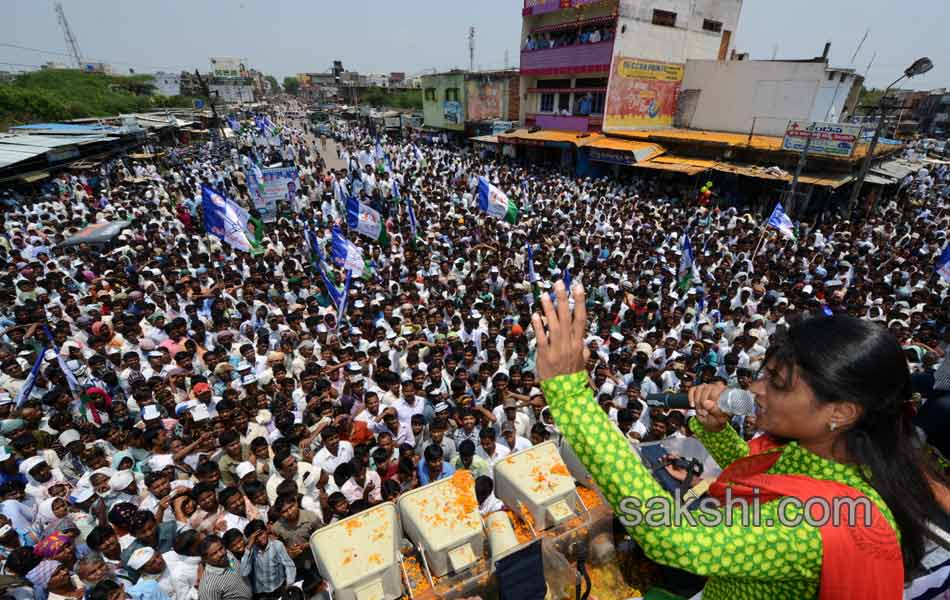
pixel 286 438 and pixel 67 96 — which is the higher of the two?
pixel 67 96

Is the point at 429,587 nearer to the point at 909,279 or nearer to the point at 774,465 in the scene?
the point at 774,465

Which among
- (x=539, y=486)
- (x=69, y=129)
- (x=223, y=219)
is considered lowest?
(x=223, y=219)

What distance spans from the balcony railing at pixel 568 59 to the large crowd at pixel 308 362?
14.8 metres

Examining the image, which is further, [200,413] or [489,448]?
[200,413]

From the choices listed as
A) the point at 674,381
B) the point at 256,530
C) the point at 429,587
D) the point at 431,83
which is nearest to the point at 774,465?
the point at 429,587

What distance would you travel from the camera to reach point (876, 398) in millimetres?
1283

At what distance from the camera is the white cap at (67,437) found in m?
4.78

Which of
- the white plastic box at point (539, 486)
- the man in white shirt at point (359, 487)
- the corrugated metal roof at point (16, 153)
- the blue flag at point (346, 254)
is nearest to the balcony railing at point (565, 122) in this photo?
the blue flag at point (346, 254)

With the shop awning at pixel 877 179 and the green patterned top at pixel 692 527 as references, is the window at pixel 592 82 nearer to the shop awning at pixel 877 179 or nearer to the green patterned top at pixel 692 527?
the shop awning at pixel 877 179

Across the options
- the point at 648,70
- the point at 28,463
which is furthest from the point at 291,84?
the point at 28,463

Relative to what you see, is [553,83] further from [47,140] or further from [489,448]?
[489,448]

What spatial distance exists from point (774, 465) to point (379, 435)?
3.88 m

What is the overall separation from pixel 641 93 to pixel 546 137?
19.7ft

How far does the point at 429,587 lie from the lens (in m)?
2.37
